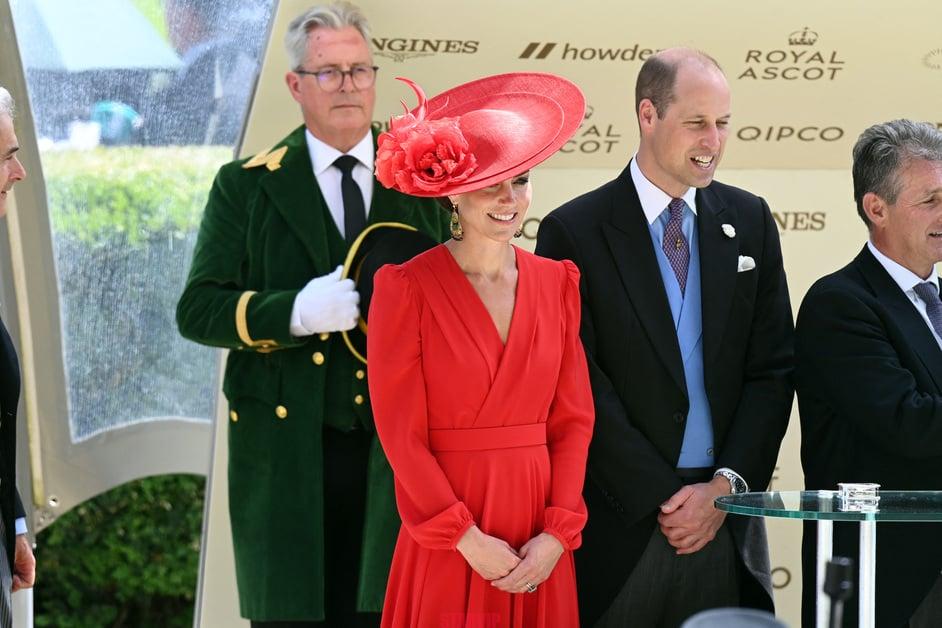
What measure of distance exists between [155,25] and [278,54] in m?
0.49

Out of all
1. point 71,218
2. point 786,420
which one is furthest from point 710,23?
point 71,218

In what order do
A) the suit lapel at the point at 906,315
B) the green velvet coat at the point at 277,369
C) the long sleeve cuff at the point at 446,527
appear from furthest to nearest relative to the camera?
the green velvet coat at the point at 277,369, the suit lapel at the point at 906,315, the long sleeve cuff at the point at 446,527

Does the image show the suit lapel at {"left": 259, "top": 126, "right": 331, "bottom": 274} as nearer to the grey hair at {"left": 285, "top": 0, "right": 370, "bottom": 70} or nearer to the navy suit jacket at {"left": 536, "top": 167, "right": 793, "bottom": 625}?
the grey hair at {"left": 285, "top": 0, "right": 370, "bottom": 70}

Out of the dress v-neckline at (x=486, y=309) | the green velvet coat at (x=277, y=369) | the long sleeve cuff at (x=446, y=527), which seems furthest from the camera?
the green velvet coat at (x=277, y=369)

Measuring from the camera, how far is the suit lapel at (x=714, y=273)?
3.55 metres

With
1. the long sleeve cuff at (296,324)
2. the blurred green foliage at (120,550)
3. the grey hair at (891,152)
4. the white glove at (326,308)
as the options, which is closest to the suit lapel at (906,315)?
the grey hair at (891,152)

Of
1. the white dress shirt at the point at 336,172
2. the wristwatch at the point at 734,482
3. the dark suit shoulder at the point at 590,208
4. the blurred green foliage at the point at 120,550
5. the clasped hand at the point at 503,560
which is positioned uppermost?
the white dress shirt at the point at 336,172

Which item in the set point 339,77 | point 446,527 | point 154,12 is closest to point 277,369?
point 339,77

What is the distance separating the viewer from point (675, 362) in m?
3.51

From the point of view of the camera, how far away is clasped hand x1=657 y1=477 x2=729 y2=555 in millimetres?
3441

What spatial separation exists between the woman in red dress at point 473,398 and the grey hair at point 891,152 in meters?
0.87

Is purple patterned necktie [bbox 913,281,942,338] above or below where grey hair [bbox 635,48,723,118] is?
below

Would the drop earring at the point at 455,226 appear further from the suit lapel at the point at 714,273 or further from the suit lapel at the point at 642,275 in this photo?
the suit lapel at the point at 714,273

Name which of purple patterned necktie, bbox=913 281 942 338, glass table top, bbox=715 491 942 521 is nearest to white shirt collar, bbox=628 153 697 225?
purple patterned necktie, bbox=913 281 942 338
